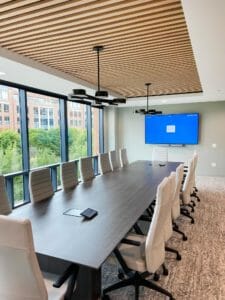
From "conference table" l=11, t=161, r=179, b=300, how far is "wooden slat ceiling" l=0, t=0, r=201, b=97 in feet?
6.13

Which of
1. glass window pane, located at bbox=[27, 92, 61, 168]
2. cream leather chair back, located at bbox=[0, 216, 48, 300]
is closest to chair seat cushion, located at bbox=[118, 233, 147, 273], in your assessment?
cream leather chair back, located at bbox=[0, 216, 48, 300]

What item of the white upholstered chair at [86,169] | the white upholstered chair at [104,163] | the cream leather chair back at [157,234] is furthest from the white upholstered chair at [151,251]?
the white upholstered chair at [104,163]

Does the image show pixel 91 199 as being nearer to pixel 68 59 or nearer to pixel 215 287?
pixel 215 287

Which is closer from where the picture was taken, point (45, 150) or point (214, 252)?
point (214, 252)

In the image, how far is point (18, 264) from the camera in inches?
52.2

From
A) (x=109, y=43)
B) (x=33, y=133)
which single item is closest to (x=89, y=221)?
(x=109, y=43)

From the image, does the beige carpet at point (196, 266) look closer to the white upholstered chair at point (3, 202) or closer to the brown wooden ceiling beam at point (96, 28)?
the white upholstered chair at point (3, 202)

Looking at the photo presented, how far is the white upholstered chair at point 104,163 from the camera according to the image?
16.0 ft

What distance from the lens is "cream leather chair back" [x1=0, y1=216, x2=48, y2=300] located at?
1254mm

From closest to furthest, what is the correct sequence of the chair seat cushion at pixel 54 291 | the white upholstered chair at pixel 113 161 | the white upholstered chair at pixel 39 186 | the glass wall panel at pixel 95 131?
the chair seat cushion at pixel 54 291 → the white upholstered chair at pixel 39 186 → the white upholstered chair at pixel 113 161 → the glass wall panel at pixel 95 131

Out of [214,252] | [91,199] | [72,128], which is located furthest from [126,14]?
[72,128]

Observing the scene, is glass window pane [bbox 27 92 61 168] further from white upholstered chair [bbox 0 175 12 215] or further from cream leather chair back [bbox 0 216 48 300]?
cream leather chair back [bbox 0 216 48 300]

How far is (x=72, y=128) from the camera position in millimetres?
6449

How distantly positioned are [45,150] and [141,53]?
11.1 feet
